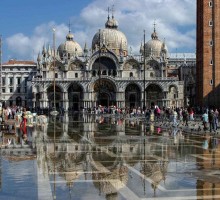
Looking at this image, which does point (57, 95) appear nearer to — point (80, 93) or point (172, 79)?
point (80, 93)

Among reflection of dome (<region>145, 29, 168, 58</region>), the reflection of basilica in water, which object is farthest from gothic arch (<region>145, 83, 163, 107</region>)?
the reflection of basilica in water

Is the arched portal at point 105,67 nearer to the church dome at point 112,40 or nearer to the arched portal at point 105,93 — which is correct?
the arched portal at point 105,93

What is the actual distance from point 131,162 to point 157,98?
282ft

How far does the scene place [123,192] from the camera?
11.2 meters

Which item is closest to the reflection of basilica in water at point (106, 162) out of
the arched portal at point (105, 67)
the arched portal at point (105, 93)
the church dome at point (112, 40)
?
the arched portal at point (105, 93)

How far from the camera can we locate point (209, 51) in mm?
67875

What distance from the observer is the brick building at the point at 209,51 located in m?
67.0

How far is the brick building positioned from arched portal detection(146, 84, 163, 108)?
32824 mm

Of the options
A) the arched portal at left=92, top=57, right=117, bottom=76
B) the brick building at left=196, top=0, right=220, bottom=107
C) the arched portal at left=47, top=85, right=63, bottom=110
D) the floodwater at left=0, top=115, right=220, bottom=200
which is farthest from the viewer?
the arched portal at left=92, top=57, right=117, bottom=76

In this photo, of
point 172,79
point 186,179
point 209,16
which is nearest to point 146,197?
point 186,179

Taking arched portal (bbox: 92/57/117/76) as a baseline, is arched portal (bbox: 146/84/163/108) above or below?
below

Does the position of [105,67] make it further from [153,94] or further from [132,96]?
[153,94]

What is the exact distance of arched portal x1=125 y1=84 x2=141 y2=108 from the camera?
102062 millimetres

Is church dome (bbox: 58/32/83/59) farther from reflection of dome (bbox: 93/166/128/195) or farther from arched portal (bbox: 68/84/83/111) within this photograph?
reflection of dome (bbox: 93/166/128/195)
